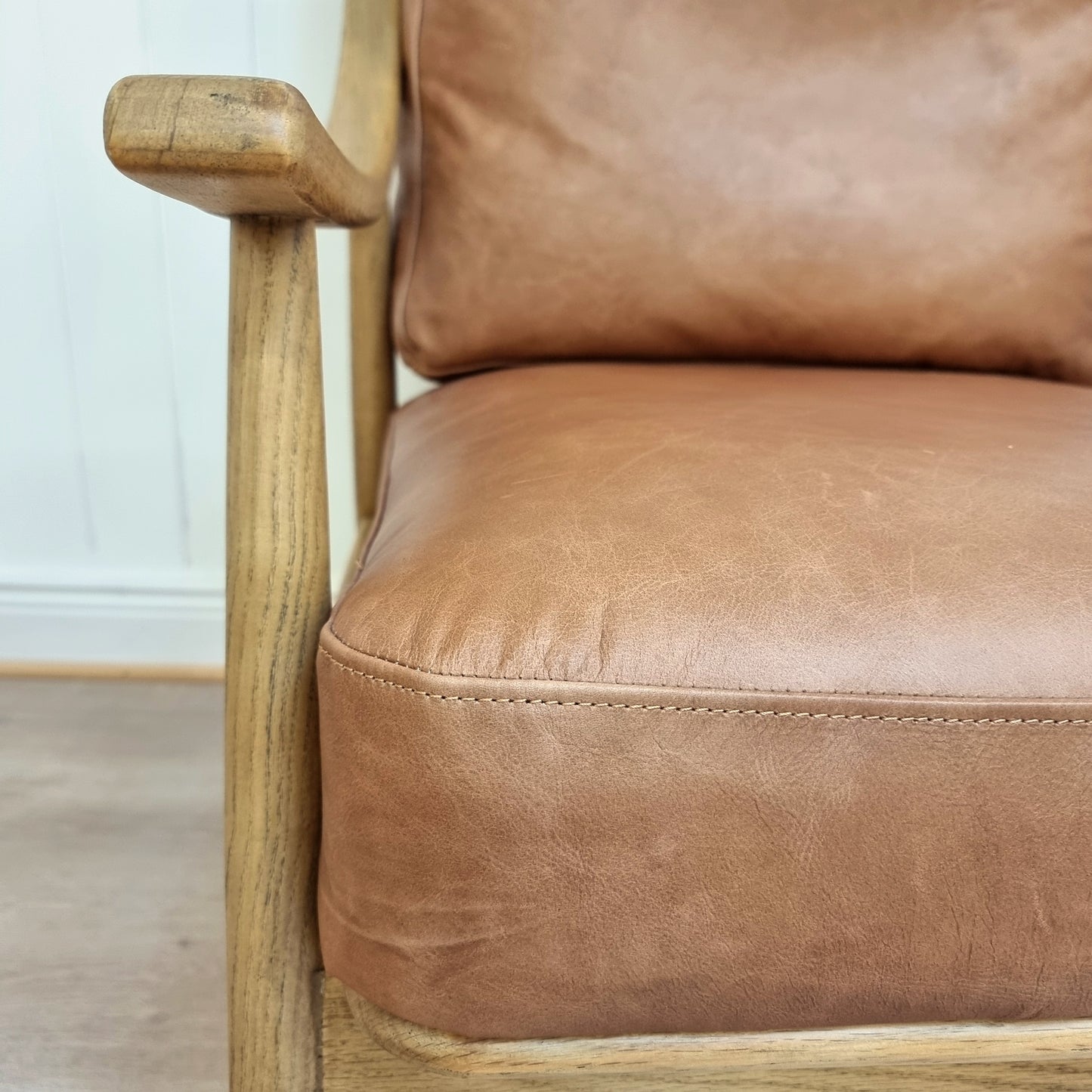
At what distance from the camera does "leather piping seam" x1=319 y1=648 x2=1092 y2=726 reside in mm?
346

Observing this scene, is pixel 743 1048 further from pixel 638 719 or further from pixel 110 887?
pixel 110 887

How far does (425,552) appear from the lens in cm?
40

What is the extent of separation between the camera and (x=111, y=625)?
1.11 m

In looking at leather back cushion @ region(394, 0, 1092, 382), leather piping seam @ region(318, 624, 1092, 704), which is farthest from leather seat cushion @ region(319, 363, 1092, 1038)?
leather back cushion @ region(394, 0, 1092, 382)

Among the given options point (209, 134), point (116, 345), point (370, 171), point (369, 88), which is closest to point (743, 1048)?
point (209, 134)

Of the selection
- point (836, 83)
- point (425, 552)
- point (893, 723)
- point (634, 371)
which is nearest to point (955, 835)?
point (893, 723)

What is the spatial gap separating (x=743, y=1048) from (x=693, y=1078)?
96mm

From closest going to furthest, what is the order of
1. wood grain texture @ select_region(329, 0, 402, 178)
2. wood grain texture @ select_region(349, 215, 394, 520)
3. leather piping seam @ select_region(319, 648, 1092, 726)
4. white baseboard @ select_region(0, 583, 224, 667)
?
leather piping seam @ select_region(319, 648, 1092, 726) → wood grain texture @ select_region(329, 0, 402, 178) → wood grain texture @ select_region(349, 215, 394, 520) → white baseboard @ select_region(0, 583, 224, 667)

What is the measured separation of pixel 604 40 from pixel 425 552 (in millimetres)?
463

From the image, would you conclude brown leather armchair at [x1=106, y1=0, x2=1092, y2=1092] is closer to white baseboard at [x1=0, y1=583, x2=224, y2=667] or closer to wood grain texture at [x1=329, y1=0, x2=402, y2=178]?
wood grain texture at [x1=329, y1=0, x2=402, y2=178]

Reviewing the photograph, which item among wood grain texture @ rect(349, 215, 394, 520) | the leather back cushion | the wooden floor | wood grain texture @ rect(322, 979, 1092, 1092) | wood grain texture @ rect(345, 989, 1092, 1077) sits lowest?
the wooden floor

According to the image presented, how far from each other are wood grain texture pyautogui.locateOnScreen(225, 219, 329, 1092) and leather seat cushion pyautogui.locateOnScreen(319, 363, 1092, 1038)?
4cm

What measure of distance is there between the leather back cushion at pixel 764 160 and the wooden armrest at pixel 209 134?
337 millimetres

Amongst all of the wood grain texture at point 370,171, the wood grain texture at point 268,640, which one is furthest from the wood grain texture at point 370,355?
the wood grain texture at point 268,640
